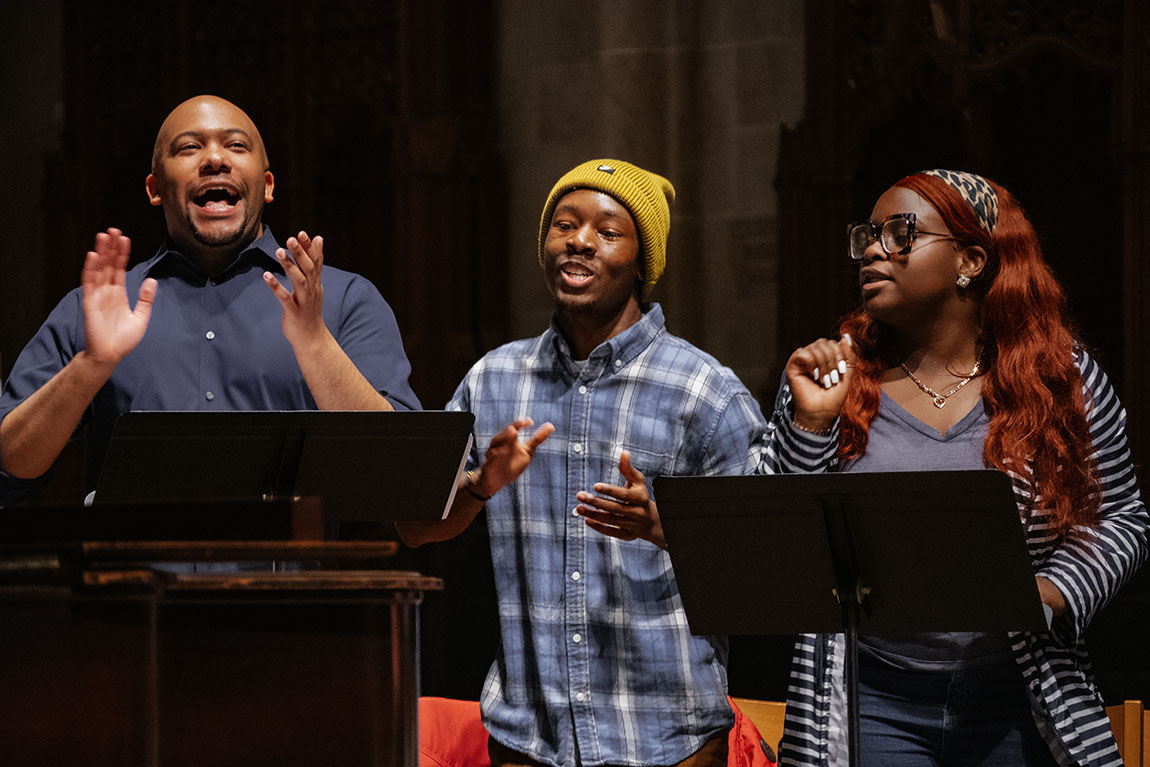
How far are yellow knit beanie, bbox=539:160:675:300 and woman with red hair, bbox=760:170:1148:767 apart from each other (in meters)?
0.50

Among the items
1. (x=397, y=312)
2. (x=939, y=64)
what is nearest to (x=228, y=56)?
(x=397, y=312)

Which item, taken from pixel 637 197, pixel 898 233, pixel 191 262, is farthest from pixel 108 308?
pixel 898 233

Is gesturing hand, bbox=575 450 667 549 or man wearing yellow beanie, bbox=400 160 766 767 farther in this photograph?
man wearing yellow beanie, bbox=400 160 766 767

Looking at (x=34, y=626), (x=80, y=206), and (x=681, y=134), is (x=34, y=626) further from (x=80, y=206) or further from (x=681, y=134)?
(x=80, y=206)

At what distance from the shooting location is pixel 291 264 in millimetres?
2832

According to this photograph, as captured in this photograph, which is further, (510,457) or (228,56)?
(228,56)

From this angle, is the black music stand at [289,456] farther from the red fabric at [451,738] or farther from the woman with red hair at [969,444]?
the red fabric at [451,738]

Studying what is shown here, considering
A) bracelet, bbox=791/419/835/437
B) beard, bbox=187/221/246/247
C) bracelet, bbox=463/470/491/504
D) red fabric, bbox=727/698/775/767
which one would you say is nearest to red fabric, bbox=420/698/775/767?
red fabric, bbox=727/698/775/767

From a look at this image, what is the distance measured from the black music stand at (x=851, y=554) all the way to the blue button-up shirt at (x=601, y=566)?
372 millimetres

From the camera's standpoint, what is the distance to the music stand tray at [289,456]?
263cm

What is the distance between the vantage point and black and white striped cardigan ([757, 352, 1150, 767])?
2543 millimetres

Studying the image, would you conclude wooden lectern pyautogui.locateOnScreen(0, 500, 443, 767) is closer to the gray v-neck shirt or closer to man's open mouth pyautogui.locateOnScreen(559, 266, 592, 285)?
the gray v-neck shirt

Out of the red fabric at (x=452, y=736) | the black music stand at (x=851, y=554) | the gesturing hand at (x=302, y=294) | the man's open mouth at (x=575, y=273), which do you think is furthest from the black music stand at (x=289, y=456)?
the red fabric at (x=452, y=736)

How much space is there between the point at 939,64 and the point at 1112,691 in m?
2.56
